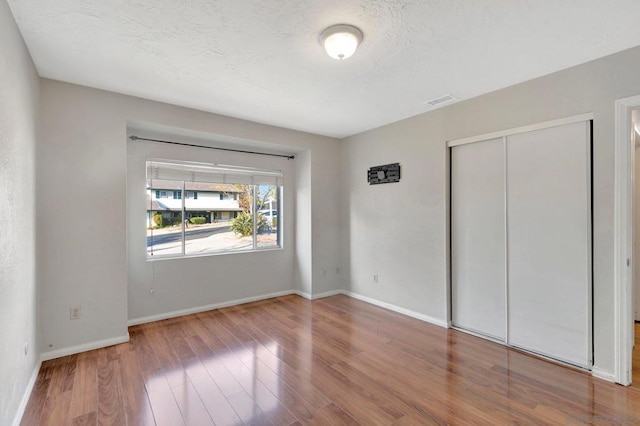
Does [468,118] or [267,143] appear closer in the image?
[468,118]

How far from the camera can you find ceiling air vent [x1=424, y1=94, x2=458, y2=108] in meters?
3.31

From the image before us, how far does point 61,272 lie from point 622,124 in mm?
5038

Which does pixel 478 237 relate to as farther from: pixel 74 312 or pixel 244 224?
pixel 74 312

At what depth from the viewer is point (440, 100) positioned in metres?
3.40

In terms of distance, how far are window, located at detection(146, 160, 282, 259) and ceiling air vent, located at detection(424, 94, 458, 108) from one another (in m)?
2.50

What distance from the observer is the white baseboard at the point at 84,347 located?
2809 mm

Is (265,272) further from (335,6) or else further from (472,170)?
(335,6)

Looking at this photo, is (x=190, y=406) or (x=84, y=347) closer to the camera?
(x=190, y=406)

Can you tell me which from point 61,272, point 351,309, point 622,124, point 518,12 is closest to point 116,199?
point 61,272

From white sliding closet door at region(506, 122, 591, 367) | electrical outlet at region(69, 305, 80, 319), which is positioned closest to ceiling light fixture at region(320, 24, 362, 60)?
white sliding closet door at region(506, 122, 591, 367)

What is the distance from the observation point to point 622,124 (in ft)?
7.82

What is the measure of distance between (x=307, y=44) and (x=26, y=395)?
331cm

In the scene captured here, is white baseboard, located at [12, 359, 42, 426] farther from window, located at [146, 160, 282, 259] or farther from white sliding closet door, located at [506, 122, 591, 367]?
white sliding closet door, located at [506, 122, 591, 367]

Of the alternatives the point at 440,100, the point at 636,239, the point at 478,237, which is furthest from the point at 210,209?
the point at 636,239
